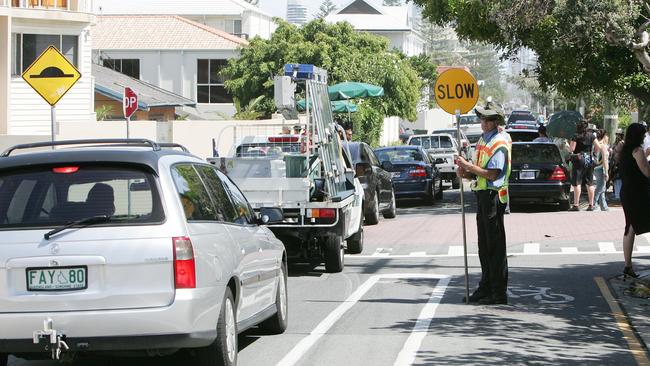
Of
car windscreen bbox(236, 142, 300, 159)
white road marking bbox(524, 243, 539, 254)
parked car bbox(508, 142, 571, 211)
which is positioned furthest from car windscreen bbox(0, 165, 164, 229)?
parked car bbox(508, 142, 571, 211)

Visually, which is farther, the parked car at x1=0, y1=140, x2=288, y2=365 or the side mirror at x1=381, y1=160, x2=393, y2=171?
the side mirror at x1=381, y1=160, x2=393, y2=171

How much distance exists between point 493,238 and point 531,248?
258 inches

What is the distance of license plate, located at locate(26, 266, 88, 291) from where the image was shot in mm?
7398

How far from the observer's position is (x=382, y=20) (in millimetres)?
103938

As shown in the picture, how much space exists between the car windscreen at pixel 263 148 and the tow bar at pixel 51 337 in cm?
879

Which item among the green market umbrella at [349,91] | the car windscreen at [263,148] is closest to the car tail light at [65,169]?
the car windscreen at [263,148]

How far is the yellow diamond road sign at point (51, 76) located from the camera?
685 inches

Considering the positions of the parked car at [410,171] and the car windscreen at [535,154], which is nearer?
the car windscreen at [535,154]

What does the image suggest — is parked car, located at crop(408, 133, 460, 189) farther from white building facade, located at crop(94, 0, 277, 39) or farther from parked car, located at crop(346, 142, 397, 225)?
white building facade, located at crop(94, 0, 277, 39)

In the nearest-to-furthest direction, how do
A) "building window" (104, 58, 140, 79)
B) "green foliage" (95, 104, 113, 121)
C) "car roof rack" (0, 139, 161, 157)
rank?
1. "car roof rack" (0, 139, 161, 157)
2. "green foliage" (95, 104, 113, 121)
3. "building window" (104, 58, 140, 79)

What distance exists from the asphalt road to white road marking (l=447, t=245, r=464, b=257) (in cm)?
2

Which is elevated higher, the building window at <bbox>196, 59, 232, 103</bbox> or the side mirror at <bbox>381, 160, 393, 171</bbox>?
the building window at <bbox>196, 59, 232, 103</bbox>

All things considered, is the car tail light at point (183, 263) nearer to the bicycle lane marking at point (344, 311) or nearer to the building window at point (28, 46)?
the bicycle lane marking at point (344, 311)

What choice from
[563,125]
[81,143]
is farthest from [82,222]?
[563,125]
